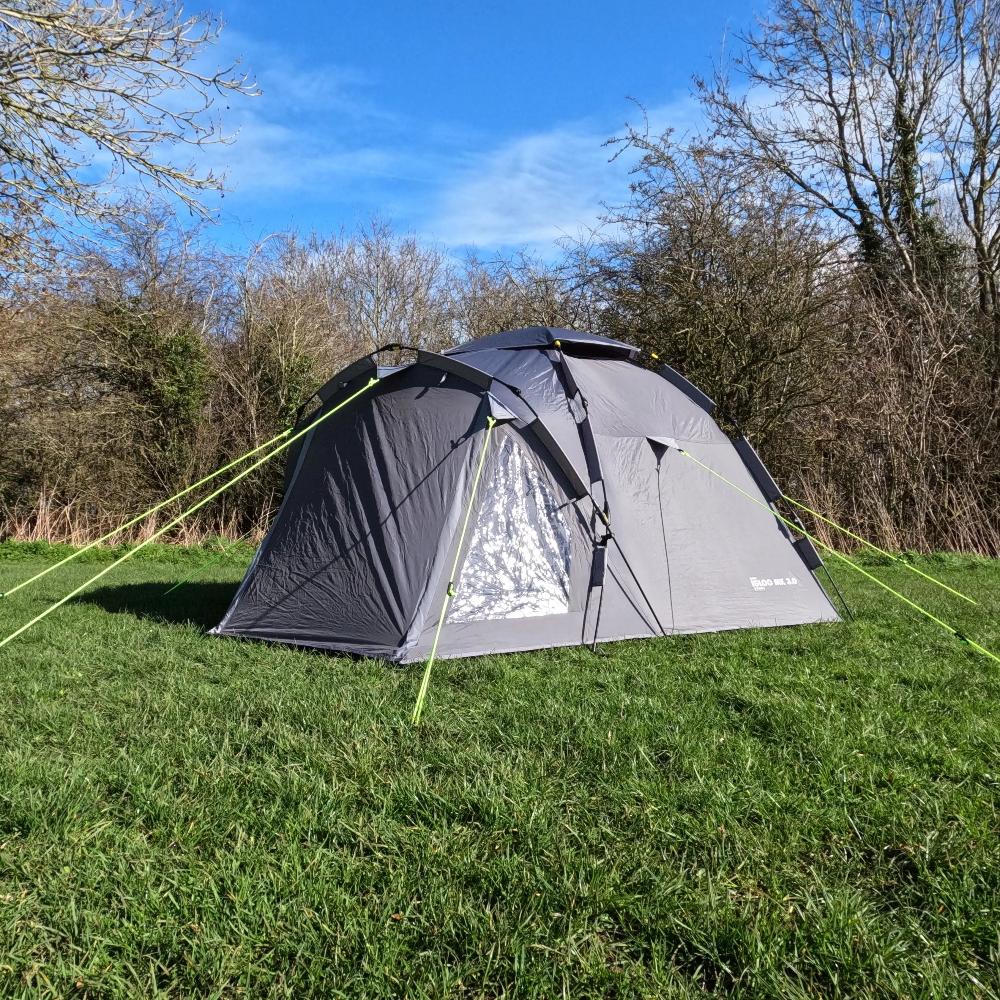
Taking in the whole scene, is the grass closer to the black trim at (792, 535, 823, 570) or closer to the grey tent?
the grey tent

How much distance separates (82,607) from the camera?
612 centimetres

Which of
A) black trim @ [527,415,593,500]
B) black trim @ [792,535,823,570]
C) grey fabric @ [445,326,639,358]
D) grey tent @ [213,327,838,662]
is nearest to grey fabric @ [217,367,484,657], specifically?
grey tent @ [213,327,838,662]

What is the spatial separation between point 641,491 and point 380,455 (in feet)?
5.39

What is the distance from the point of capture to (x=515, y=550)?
4.70 m

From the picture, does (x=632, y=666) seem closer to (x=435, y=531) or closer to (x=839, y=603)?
(x=435, y=531)

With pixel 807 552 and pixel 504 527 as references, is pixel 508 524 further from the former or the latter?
pixel 807 552

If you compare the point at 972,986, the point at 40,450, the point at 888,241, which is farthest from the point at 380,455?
the point at 888,241

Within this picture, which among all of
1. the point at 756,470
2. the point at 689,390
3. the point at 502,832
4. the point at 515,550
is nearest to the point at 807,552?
the point at 756,470

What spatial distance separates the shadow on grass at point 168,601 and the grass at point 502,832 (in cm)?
160

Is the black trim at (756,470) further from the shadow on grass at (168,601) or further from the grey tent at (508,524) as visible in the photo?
the shadow on grass at (168,601)

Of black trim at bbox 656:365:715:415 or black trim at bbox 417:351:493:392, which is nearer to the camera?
black trim at bbox 417:351:493:392

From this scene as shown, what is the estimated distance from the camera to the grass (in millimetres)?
1770

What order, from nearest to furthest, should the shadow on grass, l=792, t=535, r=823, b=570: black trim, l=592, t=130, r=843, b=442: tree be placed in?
l=792, t=535, r=823, b=570: black trim, the shadow on grass, l=592, t=130, r=843, b=442: tree

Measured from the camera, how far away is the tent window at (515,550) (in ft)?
15.0
